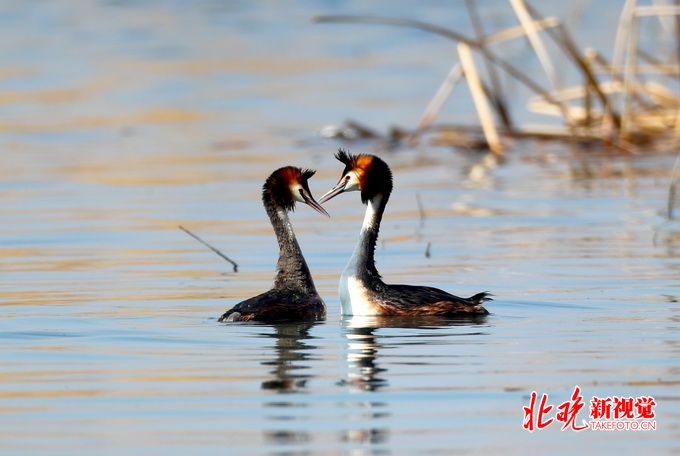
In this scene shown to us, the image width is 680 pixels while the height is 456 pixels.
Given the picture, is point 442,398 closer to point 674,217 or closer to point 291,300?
point 291,300

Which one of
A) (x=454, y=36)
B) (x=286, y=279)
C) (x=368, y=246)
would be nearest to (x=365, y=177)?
(x=368, y=246)

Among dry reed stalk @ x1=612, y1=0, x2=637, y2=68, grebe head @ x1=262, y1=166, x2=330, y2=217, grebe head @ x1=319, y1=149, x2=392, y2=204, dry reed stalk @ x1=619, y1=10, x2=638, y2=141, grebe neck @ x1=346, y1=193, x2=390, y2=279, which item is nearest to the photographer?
grebe neck @ x1=346, y1=193, x2=390, y2=279

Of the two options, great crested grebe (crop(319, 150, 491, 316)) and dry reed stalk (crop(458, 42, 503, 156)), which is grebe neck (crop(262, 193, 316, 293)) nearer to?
great crested grebe (crop(319, 150, 491, 316))

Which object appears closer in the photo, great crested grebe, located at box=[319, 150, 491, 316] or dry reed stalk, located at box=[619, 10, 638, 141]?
great crested grebe, located at box=[319, 150, 491, 316]

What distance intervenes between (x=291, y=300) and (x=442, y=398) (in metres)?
2.82

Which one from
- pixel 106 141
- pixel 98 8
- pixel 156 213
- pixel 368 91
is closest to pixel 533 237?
pixel 156 213

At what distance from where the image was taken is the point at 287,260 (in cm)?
1143

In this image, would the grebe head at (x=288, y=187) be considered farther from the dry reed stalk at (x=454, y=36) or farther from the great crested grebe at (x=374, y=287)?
the dry reed stalk at (x=454, y=36)

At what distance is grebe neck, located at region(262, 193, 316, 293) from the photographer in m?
11.2

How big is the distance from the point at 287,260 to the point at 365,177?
0.80 m

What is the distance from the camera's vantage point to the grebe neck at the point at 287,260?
1125cm

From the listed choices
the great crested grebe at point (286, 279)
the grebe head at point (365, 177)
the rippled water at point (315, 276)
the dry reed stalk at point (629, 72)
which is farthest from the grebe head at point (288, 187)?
the dry reed stalk at point (629, 72)

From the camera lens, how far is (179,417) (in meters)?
7.88

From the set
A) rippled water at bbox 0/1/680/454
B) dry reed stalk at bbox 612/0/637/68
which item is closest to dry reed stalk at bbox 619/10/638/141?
dry reed stalk at bbox 612/0/637/68
